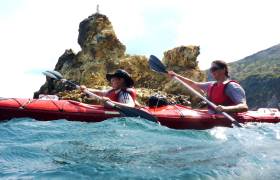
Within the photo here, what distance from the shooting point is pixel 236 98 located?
9789 millimetres

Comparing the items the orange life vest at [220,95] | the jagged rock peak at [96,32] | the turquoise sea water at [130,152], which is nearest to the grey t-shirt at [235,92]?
the orange life vest at [220,95]

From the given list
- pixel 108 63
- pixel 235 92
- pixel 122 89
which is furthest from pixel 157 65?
pixel 108 63

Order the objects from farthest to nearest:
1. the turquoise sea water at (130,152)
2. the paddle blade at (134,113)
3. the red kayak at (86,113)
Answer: the red kayak at (86,113) → the paddle blade at (134,113) → the turquoise sea water at (130,152)

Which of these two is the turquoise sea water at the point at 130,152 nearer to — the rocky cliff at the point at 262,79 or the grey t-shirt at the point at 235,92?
the grey t-shirt at the point at 235,92

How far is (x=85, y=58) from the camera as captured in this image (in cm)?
3009

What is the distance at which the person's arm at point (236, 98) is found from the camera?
951 cm

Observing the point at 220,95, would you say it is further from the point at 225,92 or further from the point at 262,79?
the point at 262,79

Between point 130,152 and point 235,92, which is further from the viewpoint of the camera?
point 235,92

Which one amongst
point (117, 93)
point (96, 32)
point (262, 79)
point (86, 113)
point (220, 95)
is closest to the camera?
point (86, 113)

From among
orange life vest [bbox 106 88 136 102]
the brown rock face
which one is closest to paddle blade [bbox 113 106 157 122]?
orange life vest [bbox 106 88 136 102]

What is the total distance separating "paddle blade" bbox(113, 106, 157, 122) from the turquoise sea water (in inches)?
23.2

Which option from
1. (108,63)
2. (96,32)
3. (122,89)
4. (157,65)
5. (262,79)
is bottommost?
(122,89)

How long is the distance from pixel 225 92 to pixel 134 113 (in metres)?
2.27

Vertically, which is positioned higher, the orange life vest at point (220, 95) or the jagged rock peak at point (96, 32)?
the jagged rock peak at point (96, 32)
